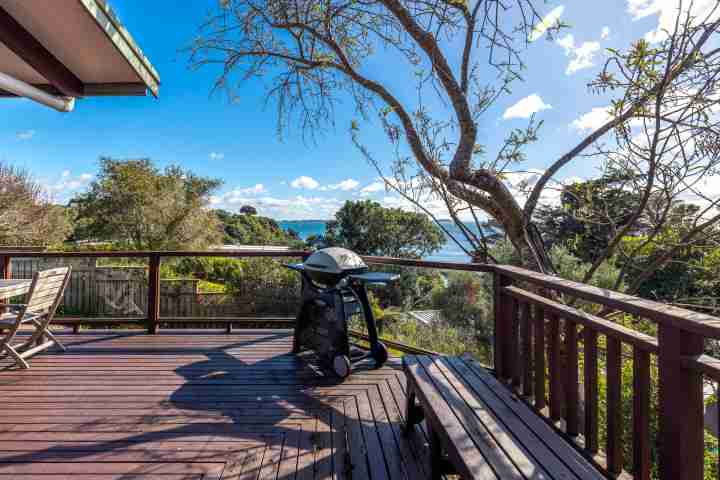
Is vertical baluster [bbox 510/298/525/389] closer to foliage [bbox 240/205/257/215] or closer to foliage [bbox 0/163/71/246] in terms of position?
foliage [bbox 0/163/71/246]

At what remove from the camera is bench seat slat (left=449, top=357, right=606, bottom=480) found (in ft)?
4.22

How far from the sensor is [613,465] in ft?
4.64

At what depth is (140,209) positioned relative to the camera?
15.9 metres

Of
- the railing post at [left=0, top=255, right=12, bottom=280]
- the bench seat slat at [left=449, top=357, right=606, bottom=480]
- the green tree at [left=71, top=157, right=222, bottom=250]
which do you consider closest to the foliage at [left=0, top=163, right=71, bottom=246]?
the green tree at [left=71, top=157, right=222, bottom=250]

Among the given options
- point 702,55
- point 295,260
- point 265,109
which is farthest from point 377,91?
point 702,55

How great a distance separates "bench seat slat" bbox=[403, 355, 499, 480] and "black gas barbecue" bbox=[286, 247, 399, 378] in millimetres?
1097

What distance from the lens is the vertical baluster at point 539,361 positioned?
1957 millimetres

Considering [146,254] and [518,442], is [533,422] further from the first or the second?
[146,254]

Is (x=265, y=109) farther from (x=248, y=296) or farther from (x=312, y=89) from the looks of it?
(x=248, y=296)

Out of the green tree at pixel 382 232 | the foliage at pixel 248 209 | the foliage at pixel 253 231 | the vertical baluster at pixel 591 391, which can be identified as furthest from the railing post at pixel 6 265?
the foliage at pixel 248 209

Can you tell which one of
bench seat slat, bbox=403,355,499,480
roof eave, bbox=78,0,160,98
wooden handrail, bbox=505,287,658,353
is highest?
roof eave, bbox=78,0,160,98

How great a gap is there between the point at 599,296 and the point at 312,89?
442cm

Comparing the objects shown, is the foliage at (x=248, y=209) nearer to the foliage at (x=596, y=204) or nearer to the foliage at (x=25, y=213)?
the foliage at (x=25, y=213)

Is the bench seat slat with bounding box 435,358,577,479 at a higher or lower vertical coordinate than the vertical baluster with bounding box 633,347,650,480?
lower
